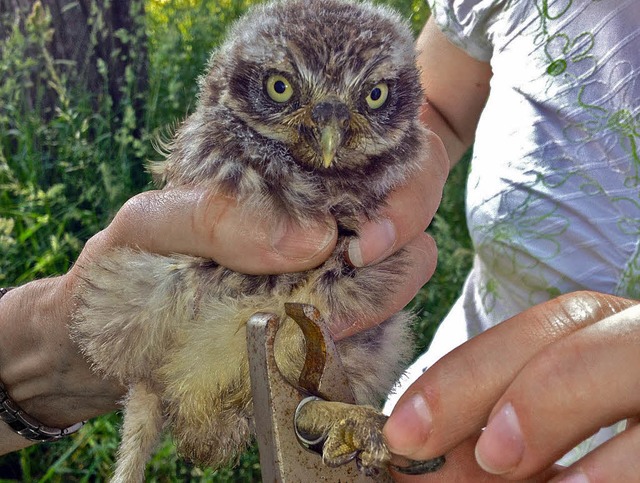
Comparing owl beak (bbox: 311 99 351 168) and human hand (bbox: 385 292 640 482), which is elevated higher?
owl beak (bbox: 311 99 351 168)

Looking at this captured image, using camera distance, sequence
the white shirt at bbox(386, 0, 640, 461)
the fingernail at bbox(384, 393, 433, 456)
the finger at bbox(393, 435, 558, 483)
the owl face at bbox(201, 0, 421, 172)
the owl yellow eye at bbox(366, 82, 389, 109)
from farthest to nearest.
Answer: the white shirt at bbox(386, 0, 640, 461), the owl yellow eye at bbox(366, 82, 389, 109), the owl face at bbox(201, 0, 421, 172), the finger at bbox(393, 435, 558, 483), the fingernail at bbox(384, 393, 433, 456)

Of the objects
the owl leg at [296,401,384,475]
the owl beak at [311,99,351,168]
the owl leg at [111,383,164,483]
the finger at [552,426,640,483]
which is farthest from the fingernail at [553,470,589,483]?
the owl leg at [111,383,164,483]

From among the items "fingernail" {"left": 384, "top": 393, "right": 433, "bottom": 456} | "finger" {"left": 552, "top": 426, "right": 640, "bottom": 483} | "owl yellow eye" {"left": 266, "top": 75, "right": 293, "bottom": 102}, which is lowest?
"fingernail" {"left": 384, "top": 393, "right": 433, "bottom": 456}

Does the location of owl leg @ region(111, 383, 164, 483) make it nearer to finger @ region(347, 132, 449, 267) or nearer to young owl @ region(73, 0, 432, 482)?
young owl @ region(73, 0, 432, 482)

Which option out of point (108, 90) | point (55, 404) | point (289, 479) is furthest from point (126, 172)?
point (289, 479)

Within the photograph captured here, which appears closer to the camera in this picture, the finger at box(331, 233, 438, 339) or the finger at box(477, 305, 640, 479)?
the finger at box(477, 305, 640, 479)

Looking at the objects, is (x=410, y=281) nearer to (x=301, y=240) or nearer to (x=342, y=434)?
(x=301, y=240)

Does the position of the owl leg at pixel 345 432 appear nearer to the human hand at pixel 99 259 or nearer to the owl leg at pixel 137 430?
the human hand at pixel 99 259
